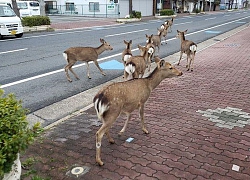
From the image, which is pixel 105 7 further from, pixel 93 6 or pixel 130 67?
pixel 130 67

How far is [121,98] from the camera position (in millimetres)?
4586

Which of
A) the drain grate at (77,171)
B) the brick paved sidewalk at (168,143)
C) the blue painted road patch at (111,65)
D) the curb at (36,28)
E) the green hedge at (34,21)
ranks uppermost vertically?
the green hedge at (34,21)

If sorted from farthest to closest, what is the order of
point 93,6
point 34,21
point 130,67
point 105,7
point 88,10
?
point 88,10 < point 93,6 < point 105,7 < point 34,21 < point 130,67

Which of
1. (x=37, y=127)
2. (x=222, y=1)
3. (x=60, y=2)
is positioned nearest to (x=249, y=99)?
(x=37, y=127)

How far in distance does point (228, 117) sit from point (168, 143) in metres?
1.97

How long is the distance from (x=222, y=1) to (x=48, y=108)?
333 feet

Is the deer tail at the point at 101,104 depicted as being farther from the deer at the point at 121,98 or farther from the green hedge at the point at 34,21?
the green hedge at the point at 34,21

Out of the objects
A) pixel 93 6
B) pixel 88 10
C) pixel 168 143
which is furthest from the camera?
pixel 88 10

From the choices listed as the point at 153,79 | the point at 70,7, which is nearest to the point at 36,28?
the point at 153,79

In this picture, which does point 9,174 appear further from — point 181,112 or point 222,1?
point 222,1

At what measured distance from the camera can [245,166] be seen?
14.0ft

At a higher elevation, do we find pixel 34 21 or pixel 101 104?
pixel 34 21

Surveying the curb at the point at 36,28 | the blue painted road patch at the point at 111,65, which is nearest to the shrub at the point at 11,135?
the blue painted road patch at the point at 111,65

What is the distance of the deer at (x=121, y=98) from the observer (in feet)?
14.3
